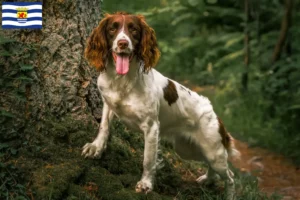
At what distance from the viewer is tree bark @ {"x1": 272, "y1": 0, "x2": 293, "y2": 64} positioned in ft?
29.4

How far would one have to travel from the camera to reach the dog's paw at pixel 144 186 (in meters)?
4.28

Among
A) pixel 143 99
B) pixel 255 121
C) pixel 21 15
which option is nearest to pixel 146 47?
pixel 143 99

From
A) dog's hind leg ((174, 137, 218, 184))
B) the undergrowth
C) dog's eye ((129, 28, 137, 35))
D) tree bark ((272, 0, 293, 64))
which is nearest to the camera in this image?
dog's eye ((129, 28, 137, 35))

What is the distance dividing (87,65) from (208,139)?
53.1 inches

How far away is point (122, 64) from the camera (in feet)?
12.8

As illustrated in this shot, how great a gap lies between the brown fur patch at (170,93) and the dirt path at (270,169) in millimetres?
2190

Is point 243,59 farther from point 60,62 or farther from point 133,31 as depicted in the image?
point 133,31

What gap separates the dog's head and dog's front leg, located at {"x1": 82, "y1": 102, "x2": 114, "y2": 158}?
0.52 meters

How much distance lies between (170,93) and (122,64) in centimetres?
83

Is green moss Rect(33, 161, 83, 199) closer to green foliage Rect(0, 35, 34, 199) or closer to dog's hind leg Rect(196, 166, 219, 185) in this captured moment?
green foliage Rect(0, 35, 34, 199)

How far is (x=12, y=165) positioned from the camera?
13.1 feet

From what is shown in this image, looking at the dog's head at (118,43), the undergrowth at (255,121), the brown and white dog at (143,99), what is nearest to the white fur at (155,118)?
the brown and white dog at (143,99)

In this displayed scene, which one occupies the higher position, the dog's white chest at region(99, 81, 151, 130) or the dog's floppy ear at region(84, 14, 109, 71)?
the dog's floppy ear at region(84, 14, 109, 71)

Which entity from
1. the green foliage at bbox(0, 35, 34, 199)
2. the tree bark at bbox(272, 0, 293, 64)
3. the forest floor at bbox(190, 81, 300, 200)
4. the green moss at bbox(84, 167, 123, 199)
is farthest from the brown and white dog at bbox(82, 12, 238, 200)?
the tree bark at bbox(272, 0, 293, 64)
